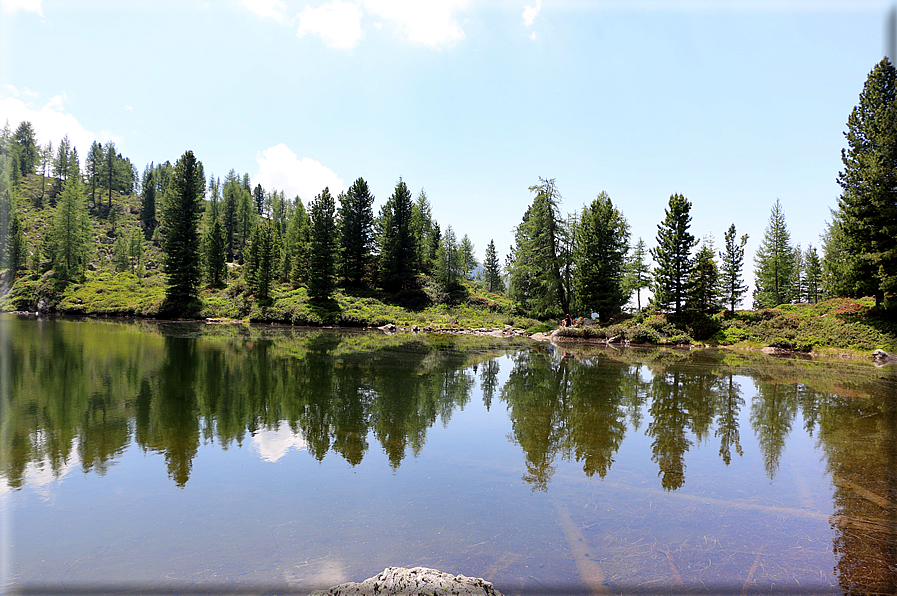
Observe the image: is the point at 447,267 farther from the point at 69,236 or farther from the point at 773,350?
the point at 69,236

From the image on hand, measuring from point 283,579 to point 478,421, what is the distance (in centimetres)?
736

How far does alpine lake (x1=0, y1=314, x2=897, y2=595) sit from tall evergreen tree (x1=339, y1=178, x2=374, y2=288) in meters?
49.9

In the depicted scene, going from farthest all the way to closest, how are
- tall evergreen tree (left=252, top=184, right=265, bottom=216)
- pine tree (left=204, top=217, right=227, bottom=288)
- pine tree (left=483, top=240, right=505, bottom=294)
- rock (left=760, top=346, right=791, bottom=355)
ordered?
tall evergreen tree (left=252, top=184, right=265, bottom=216)
pine tree (left=483, top=240, right=505, bottom=294)
pine tree (left=204, top=217, right=227, bottom=288)
rock (left=760, top=346, right=791, bottom=355)

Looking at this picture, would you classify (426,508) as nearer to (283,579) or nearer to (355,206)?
(283,579)

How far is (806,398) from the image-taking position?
15.3 m

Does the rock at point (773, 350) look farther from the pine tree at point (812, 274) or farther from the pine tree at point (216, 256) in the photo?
the pine tree at point (216, 256)

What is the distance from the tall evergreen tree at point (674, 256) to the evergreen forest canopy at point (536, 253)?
108 millimetres

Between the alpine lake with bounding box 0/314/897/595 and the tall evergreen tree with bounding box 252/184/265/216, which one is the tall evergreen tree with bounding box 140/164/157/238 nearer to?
the tall evergreen tree with bounding box 252/184/265/216

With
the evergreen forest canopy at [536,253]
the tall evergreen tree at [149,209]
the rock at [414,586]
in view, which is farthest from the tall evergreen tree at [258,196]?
the rock at [414,586]

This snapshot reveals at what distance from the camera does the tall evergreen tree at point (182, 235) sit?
5534cm

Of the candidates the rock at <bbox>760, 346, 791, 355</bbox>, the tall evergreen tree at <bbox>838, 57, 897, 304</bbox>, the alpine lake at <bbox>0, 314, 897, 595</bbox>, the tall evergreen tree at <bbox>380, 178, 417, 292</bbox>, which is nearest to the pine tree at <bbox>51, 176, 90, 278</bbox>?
the tall evergreen tree at <bbox>380, 178, 417, 292</bbox>

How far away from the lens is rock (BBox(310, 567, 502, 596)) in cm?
350

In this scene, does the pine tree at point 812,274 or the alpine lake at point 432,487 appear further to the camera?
the pine tree at point 812,274

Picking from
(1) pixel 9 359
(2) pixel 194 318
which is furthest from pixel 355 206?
(1) pixel 9 359
